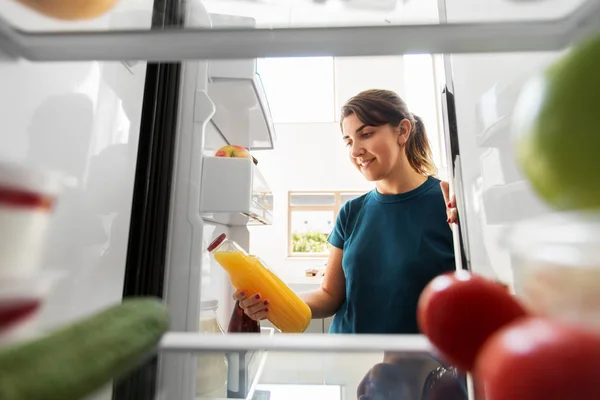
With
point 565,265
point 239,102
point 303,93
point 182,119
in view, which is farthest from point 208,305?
→ point 303,93

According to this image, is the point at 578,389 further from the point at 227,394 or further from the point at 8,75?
the point at 227,394

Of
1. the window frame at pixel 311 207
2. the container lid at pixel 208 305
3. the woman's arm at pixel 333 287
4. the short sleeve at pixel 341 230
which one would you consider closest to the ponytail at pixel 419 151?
the short sleeve at pixel 341 230

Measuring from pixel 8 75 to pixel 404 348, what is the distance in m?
0.46

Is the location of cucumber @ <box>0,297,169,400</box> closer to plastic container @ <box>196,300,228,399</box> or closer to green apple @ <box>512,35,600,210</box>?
green apple @ <box>512,35,600,210</box>

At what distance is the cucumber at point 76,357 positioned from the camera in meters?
0.12

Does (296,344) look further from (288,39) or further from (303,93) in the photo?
(303,93)

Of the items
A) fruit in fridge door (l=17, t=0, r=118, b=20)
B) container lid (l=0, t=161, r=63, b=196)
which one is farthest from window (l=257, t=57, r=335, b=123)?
container lid (l=0, t=161, r=63, b=196)

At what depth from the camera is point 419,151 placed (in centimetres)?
114

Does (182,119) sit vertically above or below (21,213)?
above

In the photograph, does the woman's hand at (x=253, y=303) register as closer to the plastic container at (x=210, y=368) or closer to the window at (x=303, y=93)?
the plastic container at (x=210, y=368)

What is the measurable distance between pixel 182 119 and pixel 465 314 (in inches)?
23.1

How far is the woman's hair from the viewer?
3.41 ft

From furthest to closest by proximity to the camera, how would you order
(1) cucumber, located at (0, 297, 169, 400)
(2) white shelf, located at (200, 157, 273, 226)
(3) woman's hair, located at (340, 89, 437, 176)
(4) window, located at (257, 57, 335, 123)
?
(4) window, located at (257, 57, 335, 123) → (3) woman's hair, located at (340, 89, 437, 176) → (2) white shelf, located at (200, 157, 273, 226) → (1) cucumber, located at (0, 297, 169, 400)

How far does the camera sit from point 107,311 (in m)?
0.20
